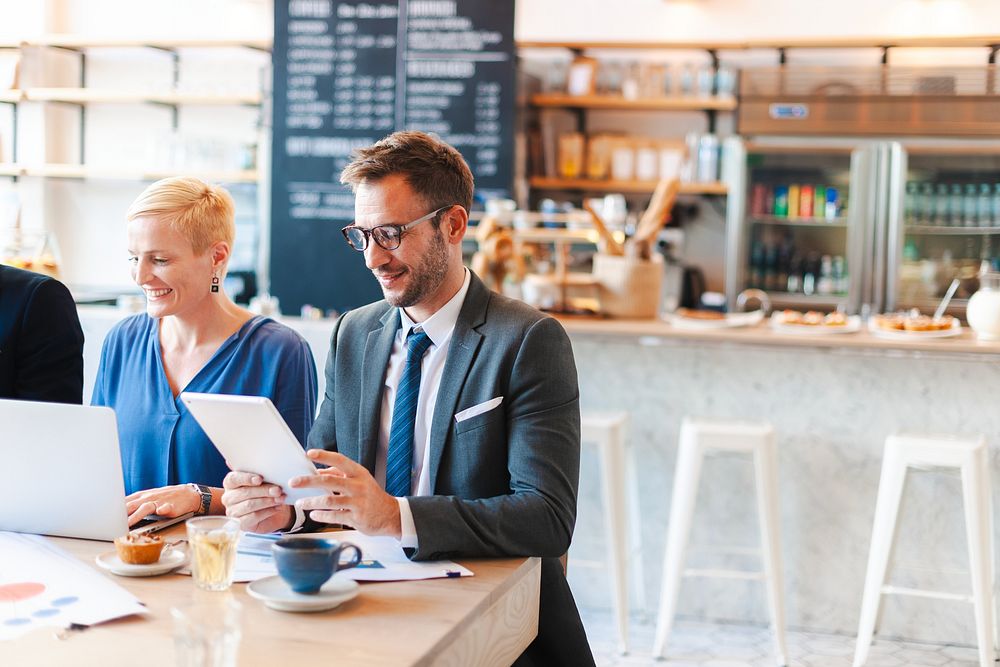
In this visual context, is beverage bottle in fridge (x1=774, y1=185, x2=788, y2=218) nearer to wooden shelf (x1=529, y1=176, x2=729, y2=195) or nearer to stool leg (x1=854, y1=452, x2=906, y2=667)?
wooden shelf (x1=529, y1=176, x2=729, y2=195)

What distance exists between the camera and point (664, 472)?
4.07 metres

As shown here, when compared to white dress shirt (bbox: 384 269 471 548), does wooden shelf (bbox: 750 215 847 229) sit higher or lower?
higher


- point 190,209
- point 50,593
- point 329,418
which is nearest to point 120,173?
point 190,209

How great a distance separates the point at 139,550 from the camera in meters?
1.56

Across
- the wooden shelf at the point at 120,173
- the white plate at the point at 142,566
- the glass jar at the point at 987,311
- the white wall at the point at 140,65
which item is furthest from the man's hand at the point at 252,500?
the white wall at the point at 140,65

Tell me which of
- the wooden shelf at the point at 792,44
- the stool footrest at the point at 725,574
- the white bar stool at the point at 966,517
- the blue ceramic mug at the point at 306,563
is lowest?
the stool footrest at the point at 725,574

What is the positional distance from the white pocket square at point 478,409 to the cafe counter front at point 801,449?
2027 mm

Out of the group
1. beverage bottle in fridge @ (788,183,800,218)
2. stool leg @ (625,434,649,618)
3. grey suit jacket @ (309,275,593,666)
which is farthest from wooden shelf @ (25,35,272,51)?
grey suit jacket @ (309,275,593,666)

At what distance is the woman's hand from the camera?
1.82m

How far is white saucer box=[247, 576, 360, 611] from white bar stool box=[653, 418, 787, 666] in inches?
89.3

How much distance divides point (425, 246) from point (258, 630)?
759 millimetres

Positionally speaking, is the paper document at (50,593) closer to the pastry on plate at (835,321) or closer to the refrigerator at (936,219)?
the pastry on plate at (835,321)

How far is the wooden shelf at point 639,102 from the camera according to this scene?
6.46 m

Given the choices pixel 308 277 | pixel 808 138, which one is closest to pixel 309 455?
pixel 308 277
